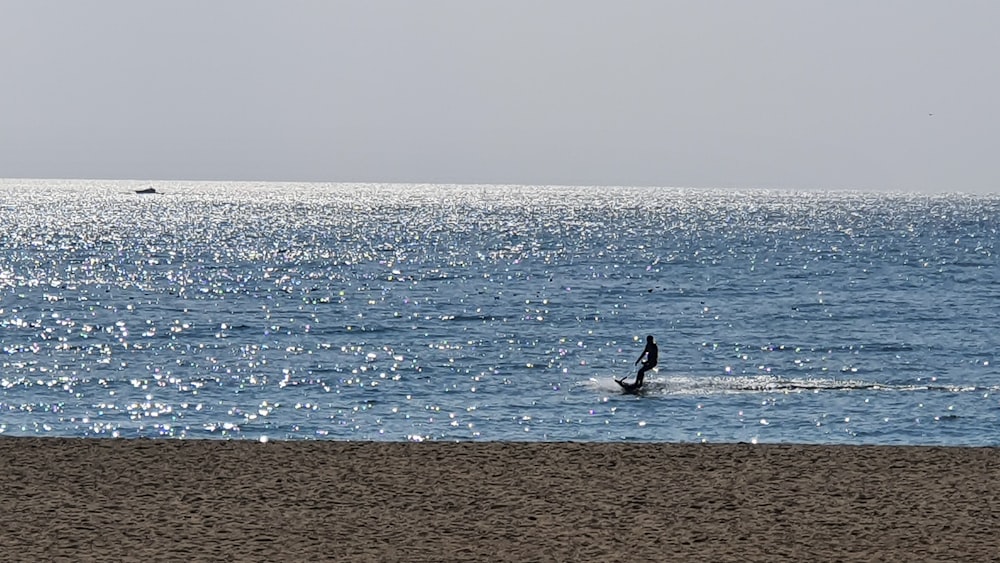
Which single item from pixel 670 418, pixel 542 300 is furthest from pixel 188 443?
pixel 542 300

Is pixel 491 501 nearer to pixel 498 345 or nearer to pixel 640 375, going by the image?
pixel 640 375

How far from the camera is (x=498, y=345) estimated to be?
→ 159 ft

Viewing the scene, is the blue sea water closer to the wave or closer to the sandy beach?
the wave

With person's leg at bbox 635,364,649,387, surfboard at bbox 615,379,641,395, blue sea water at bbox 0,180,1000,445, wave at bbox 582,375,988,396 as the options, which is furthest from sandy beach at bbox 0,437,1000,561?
wave at bbox 582,375,988,396

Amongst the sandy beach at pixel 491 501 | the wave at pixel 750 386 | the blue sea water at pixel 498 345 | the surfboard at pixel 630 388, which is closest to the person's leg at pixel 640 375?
the surfboard at pixel 630 388

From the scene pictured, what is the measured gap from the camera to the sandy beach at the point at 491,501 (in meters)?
10.7

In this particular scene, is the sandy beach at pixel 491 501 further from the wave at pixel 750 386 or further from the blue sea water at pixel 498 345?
the wave at pixel 750 386

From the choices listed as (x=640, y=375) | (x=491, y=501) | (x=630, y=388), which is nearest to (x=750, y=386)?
(x=630, y=388)

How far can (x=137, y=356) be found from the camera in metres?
44.1

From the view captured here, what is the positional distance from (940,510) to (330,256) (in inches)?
4003

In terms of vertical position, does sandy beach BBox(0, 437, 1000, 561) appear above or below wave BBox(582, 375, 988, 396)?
above

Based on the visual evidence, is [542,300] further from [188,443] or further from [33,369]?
[188,443]

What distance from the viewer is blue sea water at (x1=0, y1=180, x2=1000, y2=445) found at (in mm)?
30000

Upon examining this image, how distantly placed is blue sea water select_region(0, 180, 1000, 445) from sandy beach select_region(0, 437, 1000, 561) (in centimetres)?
1223
